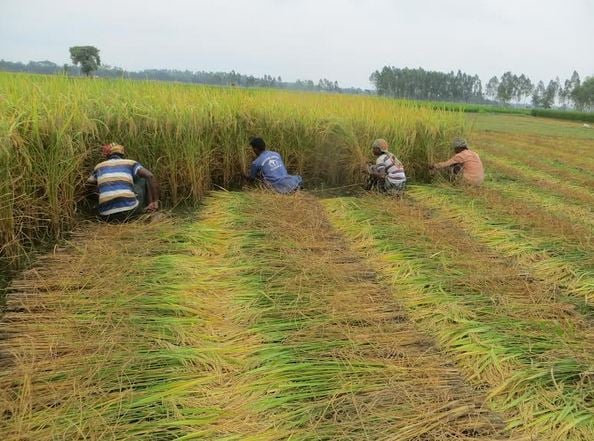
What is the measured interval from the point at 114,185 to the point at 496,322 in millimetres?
3457

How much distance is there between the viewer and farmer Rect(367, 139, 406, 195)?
6.25 meters

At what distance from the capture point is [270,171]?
5.81 m

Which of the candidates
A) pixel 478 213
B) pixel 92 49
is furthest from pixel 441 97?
pixel 478 213

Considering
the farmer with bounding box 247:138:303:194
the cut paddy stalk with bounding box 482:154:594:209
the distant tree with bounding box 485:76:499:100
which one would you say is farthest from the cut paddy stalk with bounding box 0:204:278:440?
the distant tree with bounding box 485:76:499:100

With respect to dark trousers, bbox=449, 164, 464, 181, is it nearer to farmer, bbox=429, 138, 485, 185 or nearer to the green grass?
farmer, bbox=429, 138, 485, 185

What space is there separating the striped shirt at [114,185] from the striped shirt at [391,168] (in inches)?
132

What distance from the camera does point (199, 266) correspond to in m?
3.54

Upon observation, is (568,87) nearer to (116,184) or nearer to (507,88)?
(507,88)

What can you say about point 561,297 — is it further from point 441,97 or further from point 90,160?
point 441,97

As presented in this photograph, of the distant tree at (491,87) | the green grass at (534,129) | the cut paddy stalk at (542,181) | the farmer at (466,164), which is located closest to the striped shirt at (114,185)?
the farmer at (466,164)

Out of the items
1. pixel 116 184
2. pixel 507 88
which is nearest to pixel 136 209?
pixel 116 184

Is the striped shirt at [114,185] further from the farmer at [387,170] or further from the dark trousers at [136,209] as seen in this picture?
the farmer at [387,170]

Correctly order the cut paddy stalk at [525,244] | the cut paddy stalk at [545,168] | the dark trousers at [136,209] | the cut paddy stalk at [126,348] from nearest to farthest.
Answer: the cut paddy stalk at [126,348] < the cut paddy stalk at [525,244] < the dark trousers at [136,209] < the cut paddy stalk at [545,168]

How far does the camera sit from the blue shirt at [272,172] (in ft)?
19.1
